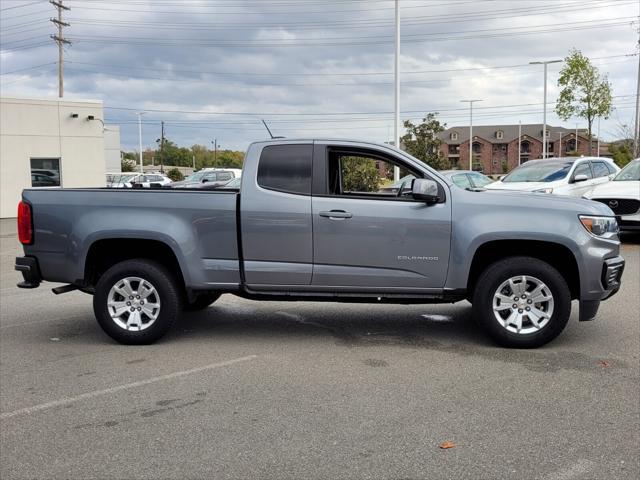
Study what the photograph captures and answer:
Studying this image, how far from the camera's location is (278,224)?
595 cm

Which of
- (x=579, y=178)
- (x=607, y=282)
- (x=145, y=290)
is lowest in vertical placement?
(x=145, y=290)

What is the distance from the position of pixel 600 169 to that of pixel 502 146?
334 feet

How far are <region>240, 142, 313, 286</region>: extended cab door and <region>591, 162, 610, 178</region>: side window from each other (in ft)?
38.6

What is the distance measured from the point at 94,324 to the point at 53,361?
1440mm

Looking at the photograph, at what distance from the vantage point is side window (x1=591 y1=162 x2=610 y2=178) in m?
15.6

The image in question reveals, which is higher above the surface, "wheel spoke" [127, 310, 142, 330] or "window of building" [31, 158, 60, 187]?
"window of building" [31, 158, 60, 187]

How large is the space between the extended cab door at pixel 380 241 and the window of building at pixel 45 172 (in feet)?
86.1

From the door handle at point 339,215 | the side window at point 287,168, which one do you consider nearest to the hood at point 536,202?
the door handle at point 339,215

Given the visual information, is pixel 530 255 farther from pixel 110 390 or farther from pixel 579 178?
pixel 579 178

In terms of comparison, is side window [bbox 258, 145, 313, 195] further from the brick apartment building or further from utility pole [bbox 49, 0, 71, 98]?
the brick apartment building

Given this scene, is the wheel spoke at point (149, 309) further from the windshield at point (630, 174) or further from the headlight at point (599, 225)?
the windshield at point (630, 174)

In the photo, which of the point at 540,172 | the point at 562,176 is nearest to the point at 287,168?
the point at 562,176

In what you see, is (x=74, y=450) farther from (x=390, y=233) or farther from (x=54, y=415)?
(x=390, y=233)

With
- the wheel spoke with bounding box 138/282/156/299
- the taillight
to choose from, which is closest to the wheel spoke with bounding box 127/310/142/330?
the wheel spoke with bounding box 138/282/156/299
